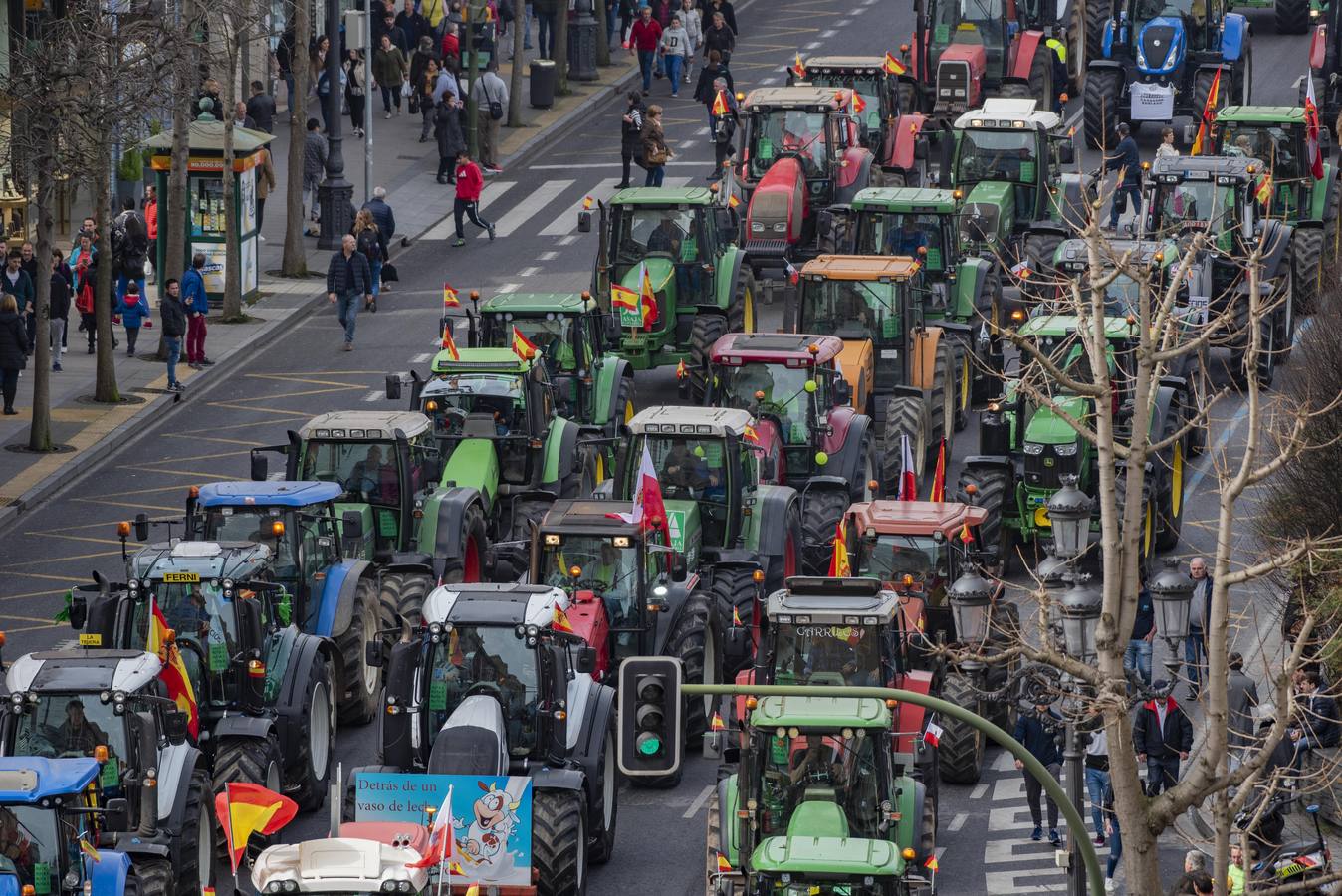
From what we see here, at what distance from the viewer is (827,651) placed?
24125mm

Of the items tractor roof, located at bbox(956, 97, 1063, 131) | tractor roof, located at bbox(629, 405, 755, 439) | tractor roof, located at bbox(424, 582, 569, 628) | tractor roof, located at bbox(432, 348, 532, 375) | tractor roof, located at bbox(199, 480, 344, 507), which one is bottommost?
tractor roof, located at bbox(424, 582, 569, 628)

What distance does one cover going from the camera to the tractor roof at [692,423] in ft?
92.3

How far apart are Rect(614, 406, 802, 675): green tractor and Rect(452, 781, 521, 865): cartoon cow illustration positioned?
19.7ft

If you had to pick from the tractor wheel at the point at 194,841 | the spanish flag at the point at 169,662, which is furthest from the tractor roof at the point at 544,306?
the tractor wheel at the point at 194,841

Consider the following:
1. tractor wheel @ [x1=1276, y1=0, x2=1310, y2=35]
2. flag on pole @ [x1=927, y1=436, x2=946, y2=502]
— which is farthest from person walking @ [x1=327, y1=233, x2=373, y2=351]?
tractor wheel @ [x1=1276, y1=0, x2=1310, y2=35]

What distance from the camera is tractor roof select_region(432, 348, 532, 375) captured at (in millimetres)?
30969

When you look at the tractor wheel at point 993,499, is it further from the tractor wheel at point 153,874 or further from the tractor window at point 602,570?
the tractor wheel at point 153,874

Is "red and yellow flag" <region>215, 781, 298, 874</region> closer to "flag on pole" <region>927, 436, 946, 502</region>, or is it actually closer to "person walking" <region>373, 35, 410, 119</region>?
"flag on pole" <region>927, 436, 946, 502</region>

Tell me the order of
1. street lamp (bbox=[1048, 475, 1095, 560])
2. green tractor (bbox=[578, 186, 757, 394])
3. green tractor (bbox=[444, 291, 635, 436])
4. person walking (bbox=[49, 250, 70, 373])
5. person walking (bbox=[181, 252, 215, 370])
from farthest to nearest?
person walking (bbox=[49, 250, 70, 373])
person walking (bbox=[181, 252, 215, 370])
green tractor (bbox=[578, 186, 757, 394])
green tractor (bbox=[444, 291, 635, 436])
street lamp (bbox=[1048, 475, 1095, 560])

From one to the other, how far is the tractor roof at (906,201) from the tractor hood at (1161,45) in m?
10.9

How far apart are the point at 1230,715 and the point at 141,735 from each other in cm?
935

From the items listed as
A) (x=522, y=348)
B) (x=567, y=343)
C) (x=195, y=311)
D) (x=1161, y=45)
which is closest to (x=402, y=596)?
(x=522, y=348)

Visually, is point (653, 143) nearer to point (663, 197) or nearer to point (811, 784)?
point (663, 197)

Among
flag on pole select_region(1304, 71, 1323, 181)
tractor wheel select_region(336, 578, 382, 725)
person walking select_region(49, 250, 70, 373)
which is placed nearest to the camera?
Result: tractor wheel select_region(336, 578, 382, 725)
